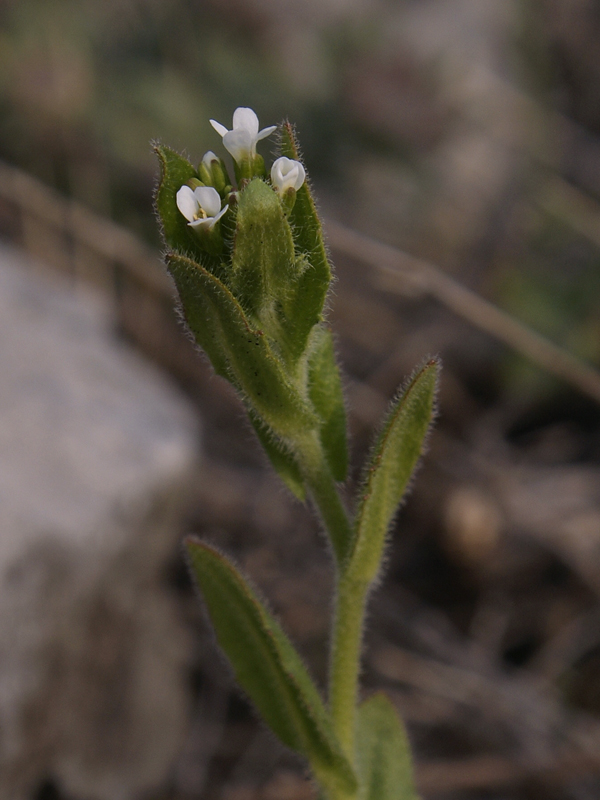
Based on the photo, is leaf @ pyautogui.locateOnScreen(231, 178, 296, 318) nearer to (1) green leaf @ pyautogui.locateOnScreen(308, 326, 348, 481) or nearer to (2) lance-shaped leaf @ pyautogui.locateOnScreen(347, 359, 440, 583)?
(1) green leaf @ pyautogui.locateOnScreen(308, 326, 348, 481)

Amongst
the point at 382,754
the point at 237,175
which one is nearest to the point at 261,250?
the point at 237,175

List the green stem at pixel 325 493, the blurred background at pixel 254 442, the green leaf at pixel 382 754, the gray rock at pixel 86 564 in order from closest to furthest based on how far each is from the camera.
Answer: the green stem at pixel 325 493 → the green leaf at pixel 382 754 → the gray rock at pixel 86 564 → the blurred background at pixel 254 442

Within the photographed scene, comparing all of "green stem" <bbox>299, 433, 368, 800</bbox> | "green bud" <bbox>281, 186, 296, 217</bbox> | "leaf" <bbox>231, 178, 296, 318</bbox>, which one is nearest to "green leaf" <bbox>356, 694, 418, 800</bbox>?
"green stem" <bbox>299, 433, 368, 800</bbox>

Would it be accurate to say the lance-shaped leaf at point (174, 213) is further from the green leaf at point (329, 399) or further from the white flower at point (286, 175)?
the green leaf at point (329, 399)

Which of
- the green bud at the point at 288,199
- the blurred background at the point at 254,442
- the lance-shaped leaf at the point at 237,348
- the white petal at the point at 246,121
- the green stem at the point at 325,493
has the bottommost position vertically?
the blurred background at the point at 254,442

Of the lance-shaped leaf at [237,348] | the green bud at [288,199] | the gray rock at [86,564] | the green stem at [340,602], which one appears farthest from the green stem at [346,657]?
the gray rock at [86,564]

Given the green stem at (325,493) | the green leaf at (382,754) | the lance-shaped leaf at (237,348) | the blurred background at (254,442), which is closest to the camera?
the lance-shaped leaf at (237,348)

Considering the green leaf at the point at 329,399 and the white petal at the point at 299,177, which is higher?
the white petal at the point at 299,177
